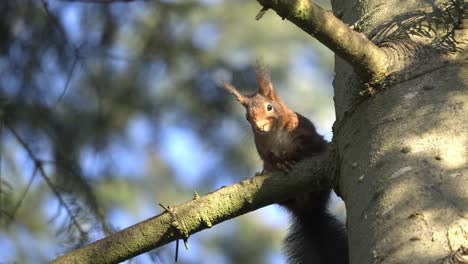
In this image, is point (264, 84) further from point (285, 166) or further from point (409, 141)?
point (409, 141)

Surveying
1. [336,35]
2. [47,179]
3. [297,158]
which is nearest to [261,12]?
[336,35]

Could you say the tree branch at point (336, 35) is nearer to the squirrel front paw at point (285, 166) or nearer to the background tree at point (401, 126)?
the background tree at point (401, 126)

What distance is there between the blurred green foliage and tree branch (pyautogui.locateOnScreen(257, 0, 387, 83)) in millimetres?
1325

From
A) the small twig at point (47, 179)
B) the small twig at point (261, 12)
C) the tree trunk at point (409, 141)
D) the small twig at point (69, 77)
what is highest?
the small twig at point (69, 77)

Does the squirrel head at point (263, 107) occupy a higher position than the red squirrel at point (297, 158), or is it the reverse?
the squirrel head at point (263, 107)

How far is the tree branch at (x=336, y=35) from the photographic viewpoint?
1.46 meters

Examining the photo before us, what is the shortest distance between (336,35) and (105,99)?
88.0 inches

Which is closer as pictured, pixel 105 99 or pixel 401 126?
pixel 401 126

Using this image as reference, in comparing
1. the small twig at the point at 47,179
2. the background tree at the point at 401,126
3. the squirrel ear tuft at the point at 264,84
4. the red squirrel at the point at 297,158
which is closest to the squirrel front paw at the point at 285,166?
the red squirrel at the point at 297,158

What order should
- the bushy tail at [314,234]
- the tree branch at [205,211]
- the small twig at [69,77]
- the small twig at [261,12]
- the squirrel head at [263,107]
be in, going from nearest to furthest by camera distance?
the small twig at [261,12]
the tree branch at [205,211]
the bushy tail at [314,234]
the squirrel head at [263,107]
the small twig at [69,77]

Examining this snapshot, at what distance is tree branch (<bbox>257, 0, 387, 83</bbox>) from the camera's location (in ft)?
4.80

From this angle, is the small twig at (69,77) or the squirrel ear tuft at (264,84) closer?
the squirrel ear tuft at (264,84)

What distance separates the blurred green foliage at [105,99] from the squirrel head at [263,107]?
25 centimetres

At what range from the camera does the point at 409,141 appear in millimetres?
1569
